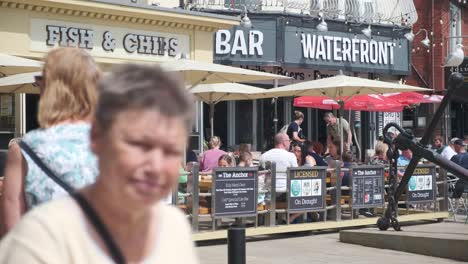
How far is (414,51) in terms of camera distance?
1034 inches

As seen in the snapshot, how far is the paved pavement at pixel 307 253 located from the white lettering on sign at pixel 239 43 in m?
8.17

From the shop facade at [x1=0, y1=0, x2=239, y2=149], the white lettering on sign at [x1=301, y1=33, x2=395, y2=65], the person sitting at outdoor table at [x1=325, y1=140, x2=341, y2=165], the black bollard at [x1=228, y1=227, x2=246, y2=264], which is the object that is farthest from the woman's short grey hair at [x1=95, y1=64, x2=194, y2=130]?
the white lettering on sign at [x1=301, y1=33, x2=395, y2=65]

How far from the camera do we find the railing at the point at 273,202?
11.1 m

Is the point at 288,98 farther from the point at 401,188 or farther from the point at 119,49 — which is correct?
the point at 401,188

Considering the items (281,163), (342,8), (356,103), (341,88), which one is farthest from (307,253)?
(342,8)

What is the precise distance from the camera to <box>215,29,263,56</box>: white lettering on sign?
64.6 feet

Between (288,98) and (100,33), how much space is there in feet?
23.7

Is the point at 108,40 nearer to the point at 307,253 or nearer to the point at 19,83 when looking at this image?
the point at 19,83

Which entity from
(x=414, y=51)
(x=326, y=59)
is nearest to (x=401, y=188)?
(x=326, y=59)

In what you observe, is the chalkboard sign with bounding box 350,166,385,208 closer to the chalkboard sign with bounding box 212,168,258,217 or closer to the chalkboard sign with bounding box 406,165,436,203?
the chalkboard sign with bounding box 406,165,436,203

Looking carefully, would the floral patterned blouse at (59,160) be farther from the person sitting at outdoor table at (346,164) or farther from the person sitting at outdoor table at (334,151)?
the person sitting at outdoor table at (334,151)

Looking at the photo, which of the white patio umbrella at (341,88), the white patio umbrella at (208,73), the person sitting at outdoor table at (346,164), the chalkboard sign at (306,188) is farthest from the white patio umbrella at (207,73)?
the chalkboard sign at (306,188)

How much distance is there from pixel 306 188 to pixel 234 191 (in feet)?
4.41

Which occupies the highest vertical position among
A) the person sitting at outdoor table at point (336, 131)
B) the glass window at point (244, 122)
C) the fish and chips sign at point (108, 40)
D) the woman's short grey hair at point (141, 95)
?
the fish and chips sign at point (108, 40)
